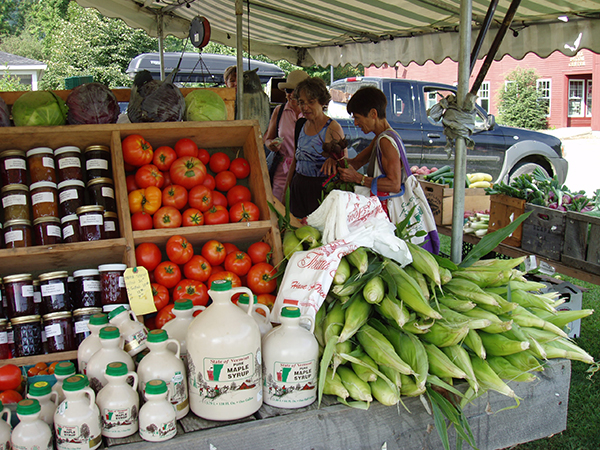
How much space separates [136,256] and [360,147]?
608 cm

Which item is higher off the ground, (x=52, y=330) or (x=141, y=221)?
(x=141, y=221)

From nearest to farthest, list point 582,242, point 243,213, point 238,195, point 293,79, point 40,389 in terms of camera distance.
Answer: point 40,389 < point 243,213 < point 238,195 < point 582,242 < point 293,79

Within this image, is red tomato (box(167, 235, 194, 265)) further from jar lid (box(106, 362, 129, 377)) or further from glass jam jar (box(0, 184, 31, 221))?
jar lid (box(106, 362, 129, 377))

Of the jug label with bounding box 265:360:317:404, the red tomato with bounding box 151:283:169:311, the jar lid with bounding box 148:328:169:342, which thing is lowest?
the jug label with bounding box 265:360:317:404

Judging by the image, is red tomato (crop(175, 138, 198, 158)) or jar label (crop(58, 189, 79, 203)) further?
red tomato (crop(175, 138, 198, 158))

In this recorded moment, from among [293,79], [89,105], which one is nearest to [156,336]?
[89,105]

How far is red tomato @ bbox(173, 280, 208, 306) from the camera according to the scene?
2.29 m

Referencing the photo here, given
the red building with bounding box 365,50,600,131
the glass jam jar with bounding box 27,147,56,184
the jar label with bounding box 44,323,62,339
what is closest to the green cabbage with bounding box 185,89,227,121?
the glass jam jar with bounding box 27,147,56,184

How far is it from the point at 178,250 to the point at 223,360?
909mm

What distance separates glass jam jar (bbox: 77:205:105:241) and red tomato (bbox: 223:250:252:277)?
Answer: 0.64 meters

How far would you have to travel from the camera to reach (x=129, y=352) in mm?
1797

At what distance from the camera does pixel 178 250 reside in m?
2.37

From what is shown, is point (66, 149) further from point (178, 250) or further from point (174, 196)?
point (178, 250)

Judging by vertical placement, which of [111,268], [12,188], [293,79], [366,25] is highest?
[366,25]
